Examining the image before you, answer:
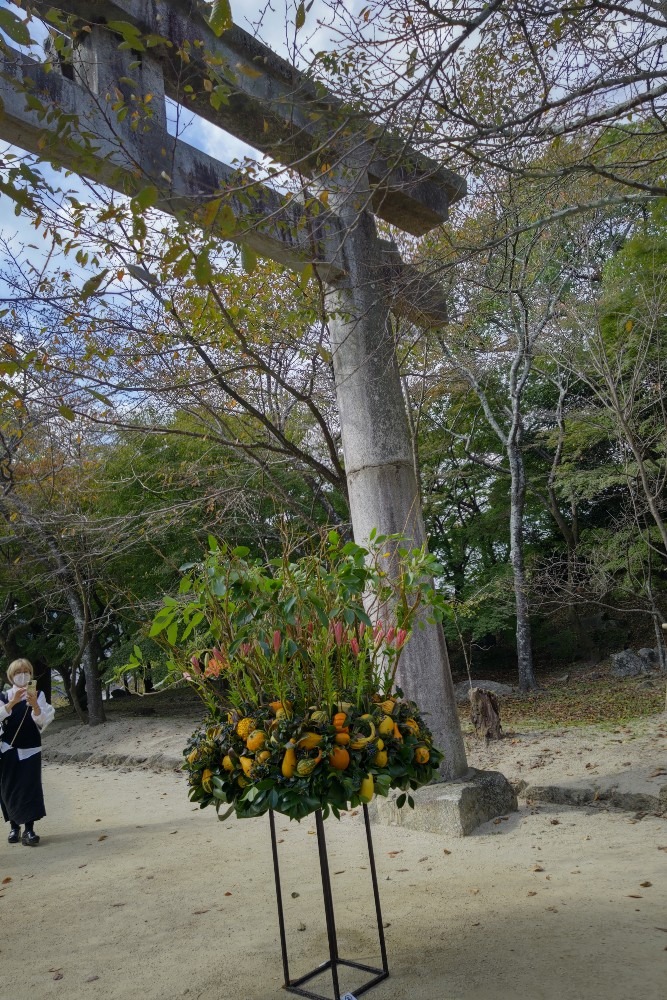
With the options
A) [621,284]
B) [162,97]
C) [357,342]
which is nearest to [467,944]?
[357,342]

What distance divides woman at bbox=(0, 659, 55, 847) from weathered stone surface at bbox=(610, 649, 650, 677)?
10.00 meters

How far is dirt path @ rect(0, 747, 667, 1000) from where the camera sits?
2.83m

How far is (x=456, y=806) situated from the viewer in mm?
4785

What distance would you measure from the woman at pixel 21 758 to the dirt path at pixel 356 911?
330mm

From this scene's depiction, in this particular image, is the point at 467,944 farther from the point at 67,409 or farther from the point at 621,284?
the point at 621,284

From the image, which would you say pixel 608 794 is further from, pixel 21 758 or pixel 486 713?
pixel 21 758

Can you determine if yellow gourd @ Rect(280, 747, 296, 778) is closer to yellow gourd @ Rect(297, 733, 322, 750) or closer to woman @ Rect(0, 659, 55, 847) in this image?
yellow gourd @ Rect(297, 733, 322, 750)

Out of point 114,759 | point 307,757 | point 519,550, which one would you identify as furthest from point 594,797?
point 519,550

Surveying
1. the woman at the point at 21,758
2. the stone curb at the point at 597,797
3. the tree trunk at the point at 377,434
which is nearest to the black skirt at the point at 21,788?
the woman at the point at 21,758

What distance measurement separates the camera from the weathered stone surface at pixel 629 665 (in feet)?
41.8

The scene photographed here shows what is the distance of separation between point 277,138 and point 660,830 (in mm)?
5190

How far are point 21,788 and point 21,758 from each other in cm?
23

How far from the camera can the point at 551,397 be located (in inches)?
602

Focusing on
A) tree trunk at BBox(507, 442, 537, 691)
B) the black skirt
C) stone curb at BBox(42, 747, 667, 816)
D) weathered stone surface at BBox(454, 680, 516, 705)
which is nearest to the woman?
the black skirt
